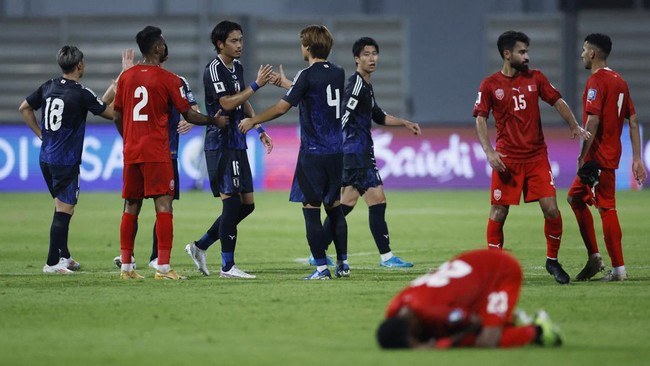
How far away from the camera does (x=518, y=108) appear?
10766 millimetres

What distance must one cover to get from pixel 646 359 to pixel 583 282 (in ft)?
12.5

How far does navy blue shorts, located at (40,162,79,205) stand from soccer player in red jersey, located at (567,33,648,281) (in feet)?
15.9

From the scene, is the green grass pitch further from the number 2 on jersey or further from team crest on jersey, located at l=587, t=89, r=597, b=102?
team crest on jersey, located at l=587, t=89, r=597, b=102

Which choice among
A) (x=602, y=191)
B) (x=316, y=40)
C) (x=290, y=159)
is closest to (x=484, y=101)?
(x=602, y=191)

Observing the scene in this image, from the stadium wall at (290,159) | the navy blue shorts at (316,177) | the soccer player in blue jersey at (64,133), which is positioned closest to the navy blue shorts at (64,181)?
the soccer player in blue jersey at (64,133)

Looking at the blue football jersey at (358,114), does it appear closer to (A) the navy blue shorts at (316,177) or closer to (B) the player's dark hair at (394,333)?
(A) the navy blue shorts at (316,177)

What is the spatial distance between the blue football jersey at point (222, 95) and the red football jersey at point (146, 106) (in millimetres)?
456

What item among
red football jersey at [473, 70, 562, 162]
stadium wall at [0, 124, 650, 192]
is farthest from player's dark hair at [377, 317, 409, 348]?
stadium wall at [0, 124, 650, 192]

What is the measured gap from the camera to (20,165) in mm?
26656

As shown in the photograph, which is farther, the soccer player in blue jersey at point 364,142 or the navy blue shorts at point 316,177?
the soccer player in blue jersey at point 364,142

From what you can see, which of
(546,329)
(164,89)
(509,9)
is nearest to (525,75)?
(164,89)

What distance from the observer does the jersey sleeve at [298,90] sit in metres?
11.0

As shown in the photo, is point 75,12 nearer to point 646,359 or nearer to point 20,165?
point 20,165

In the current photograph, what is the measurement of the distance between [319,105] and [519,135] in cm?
176
